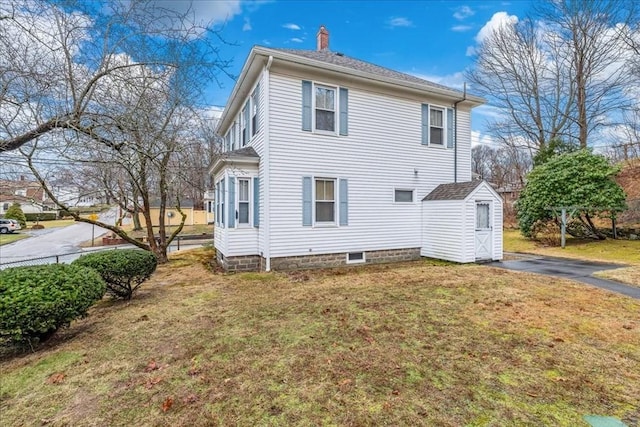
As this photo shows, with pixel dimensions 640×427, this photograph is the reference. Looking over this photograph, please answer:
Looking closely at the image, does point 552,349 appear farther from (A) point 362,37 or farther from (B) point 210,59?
(A) point 362,37

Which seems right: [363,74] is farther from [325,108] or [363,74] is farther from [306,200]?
[306,200]

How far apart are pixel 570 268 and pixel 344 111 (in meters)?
8.17

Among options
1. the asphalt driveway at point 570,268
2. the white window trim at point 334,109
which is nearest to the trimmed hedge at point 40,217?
the white window trim at point 334,109

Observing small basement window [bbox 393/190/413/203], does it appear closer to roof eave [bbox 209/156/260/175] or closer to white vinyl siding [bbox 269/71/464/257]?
white vinyl siding [bbox 269/71/464/257]

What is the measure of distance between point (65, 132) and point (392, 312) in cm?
557

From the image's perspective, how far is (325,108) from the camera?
32.0 ft

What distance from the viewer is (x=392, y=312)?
541cm

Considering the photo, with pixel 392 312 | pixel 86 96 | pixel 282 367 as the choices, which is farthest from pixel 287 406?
pixel 86 96

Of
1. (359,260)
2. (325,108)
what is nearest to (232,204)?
(325,108)

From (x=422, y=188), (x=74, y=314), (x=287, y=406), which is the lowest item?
(x=287, y=406)

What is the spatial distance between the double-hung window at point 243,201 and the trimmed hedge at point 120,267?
3.10m

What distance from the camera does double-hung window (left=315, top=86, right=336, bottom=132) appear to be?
9648 millimetres

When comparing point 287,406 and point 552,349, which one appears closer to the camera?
point 287,406

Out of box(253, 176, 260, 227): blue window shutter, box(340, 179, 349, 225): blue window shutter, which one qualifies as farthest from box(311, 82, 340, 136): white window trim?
box(253, 176, 260, 227): blue window shutter
